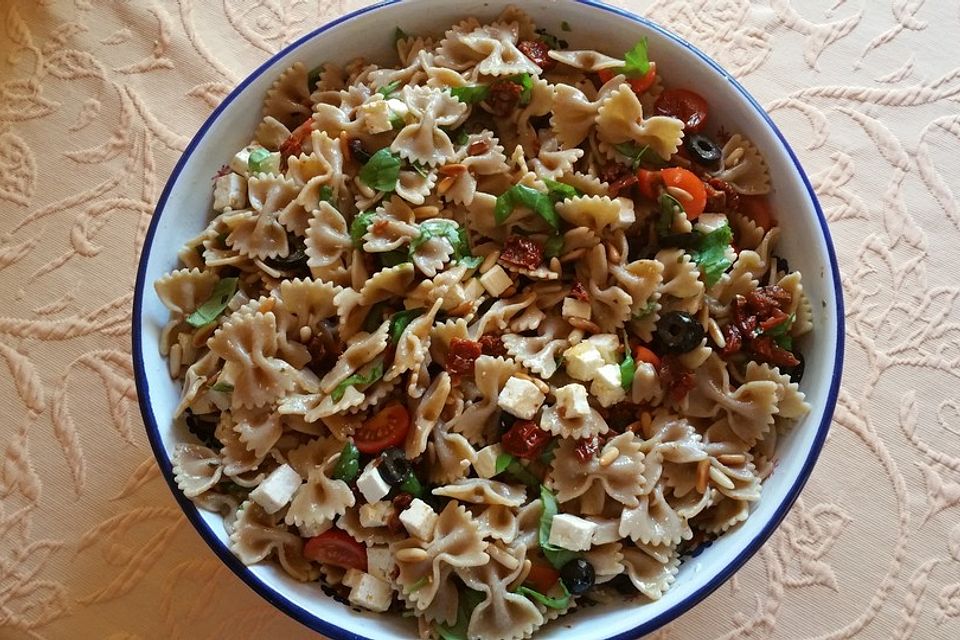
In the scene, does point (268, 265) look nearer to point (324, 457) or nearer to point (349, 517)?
point (324, 457)

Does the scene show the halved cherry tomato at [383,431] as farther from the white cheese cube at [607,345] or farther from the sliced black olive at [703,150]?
Result: the sliced black olive at [703,150]

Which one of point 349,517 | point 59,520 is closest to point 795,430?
point 349,517

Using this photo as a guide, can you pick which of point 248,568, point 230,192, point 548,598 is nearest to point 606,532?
point 548,598

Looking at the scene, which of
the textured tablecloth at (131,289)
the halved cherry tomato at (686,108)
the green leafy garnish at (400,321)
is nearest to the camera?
the green leafy garnish at (400,321)

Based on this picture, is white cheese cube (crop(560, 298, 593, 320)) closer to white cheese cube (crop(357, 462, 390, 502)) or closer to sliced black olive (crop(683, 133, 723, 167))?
sliced black olive (crop(683, 133, 723, 167))

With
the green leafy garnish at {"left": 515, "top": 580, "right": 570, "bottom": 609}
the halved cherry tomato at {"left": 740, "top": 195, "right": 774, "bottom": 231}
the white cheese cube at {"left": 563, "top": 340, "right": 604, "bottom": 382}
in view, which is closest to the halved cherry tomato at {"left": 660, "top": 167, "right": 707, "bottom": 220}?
the halved cherry tomato at {"left": 740, "top": 195, "right": 774, "bottom": 231}

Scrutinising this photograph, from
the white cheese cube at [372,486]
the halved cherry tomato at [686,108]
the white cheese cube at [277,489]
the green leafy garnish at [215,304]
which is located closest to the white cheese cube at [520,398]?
the white cheese cube at [372,486]

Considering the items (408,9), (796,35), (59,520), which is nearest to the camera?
(408,9)
